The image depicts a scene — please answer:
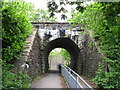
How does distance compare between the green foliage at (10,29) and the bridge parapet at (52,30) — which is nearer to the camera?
the green foliage at (10,29)

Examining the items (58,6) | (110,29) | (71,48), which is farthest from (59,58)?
(58,6)

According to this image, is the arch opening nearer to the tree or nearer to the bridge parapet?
the bridge parapet

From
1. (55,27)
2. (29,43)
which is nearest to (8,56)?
(29,43)

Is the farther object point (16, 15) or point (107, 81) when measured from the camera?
point (16, 15)

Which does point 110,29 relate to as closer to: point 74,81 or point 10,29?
point 74,81

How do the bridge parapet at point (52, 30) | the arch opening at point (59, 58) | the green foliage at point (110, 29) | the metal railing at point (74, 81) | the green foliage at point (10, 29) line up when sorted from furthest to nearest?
the arch opening at point (59, 58) → the bridge parapet at point (52, 30) → the green foliage at point (10, 29) → the metal railing at point (74, 81) → the green foliage at point (110, 29)

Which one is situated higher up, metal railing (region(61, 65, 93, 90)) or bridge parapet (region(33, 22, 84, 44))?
bridge parapet (region(33, 22, 84, 44))

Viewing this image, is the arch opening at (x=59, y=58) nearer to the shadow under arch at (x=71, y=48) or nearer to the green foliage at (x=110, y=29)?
the shadow under arch at (x=71, y=48)

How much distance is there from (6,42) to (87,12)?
351 centimetres

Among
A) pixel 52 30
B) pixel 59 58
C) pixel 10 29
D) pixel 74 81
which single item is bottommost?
pixel 59 58

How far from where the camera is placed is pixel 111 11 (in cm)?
234

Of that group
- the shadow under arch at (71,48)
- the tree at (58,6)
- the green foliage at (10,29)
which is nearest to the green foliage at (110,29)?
the tree at (58,6)

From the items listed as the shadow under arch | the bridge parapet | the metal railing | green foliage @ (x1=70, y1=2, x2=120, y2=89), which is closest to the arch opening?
the shadow under arch

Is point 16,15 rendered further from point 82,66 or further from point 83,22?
point 82,66
